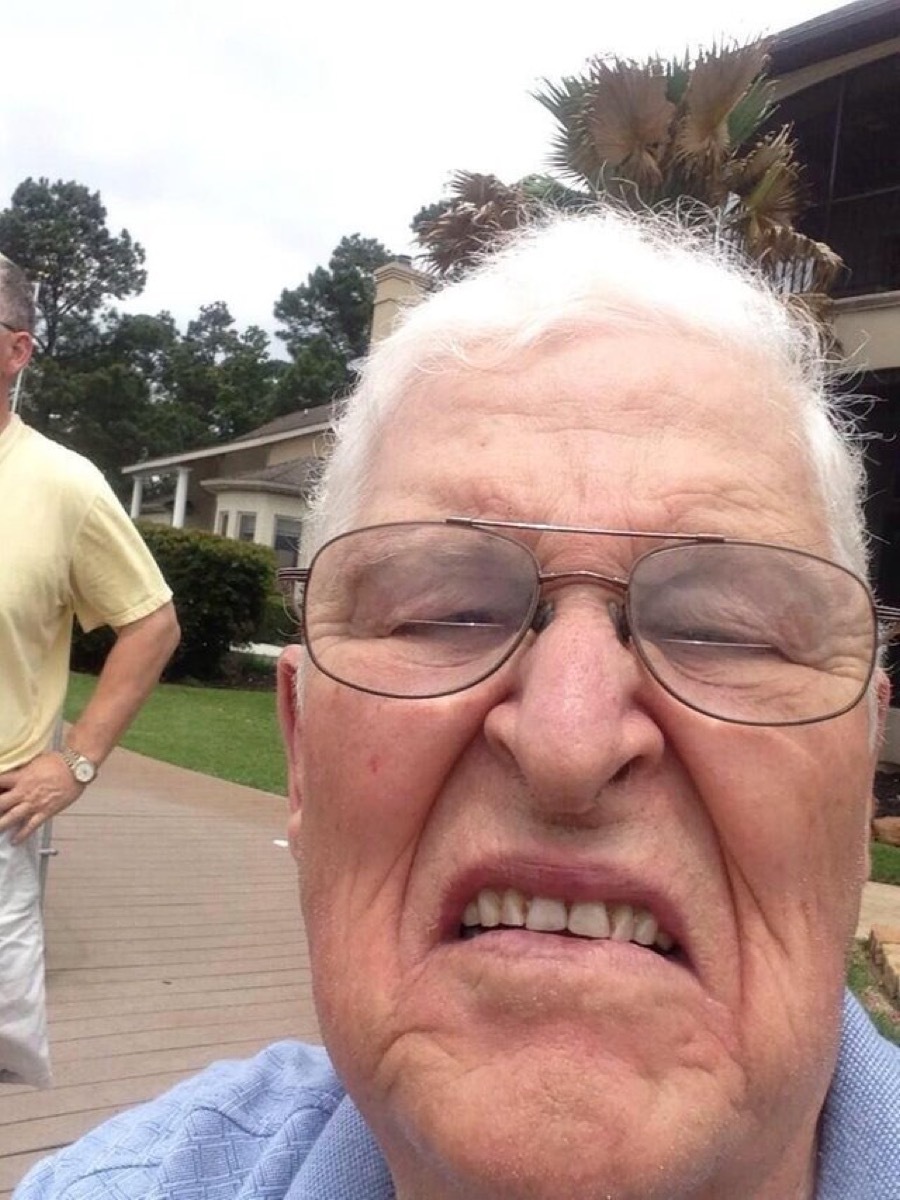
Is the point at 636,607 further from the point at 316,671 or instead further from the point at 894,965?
the point at 894,965

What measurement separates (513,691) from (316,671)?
9.9 inches

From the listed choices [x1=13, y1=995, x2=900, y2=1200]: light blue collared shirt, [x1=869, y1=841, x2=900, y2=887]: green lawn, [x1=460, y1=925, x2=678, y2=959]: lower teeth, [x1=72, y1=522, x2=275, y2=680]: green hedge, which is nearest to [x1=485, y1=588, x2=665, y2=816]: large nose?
[x1=460, y1=925, x2=678, y2=959]: lower teeth

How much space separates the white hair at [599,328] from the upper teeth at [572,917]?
1.57ft

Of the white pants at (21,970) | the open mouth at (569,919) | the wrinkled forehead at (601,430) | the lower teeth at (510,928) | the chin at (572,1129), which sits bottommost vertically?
the white pants at (21,970)

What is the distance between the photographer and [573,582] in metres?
1.17

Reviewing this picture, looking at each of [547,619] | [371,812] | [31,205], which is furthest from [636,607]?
[31,205]

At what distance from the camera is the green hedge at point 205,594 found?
59.9ft

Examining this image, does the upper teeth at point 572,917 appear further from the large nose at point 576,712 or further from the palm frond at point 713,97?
the palm frond at point 713,97

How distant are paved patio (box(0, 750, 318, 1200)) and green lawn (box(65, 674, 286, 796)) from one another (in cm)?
207

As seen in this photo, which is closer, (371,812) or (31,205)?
(371,812)

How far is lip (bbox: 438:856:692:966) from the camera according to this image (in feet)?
3.43

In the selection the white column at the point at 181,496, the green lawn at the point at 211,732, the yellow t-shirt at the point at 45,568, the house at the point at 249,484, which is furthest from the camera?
the white column at the point at 181,496

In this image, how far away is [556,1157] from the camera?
38.5 inches

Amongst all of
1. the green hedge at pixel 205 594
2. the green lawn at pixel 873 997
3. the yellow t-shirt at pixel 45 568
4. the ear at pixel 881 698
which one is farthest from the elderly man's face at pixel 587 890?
the green hedge at pixel 205 594
